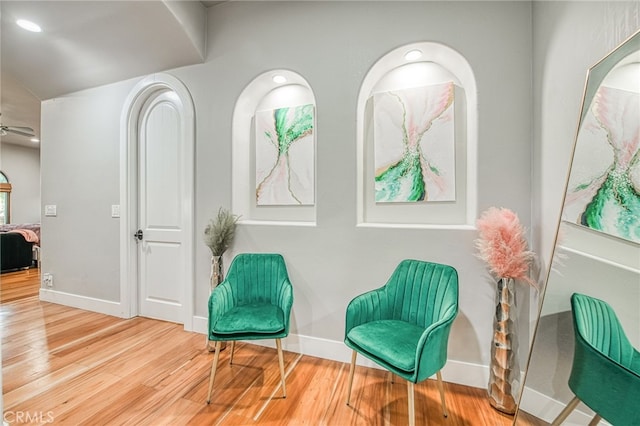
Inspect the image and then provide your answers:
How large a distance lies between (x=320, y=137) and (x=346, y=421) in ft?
6.22

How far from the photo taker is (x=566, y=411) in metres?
1.04

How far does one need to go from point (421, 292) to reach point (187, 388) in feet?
5.37

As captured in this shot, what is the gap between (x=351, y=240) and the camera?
2.03 metres

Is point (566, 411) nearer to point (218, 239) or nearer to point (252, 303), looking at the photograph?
point (252, 303)

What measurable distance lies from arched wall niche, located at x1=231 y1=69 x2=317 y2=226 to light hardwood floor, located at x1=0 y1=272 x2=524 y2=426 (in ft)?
3.79

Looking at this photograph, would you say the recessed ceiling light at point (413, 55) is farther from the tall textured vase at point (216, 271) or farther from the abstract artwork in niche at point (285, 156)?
the tall textured vase at point (216, 271)

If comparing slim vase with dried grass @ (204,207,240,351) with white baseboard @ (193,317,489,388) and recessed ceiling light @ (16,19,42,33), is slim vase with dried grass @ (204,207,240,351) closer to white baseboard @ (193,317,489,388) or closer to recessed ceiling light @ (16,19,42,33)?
white baseboard @ (193,317,489,388)

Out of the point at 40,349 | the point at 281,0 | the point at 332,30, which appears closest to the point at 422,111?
the point at 332,30

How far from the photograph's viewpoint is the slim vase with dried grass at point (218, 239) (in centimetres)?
224

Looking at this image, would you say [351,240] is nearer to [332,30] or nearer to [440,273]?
[440,273]

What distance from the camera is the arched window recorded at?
682 cm

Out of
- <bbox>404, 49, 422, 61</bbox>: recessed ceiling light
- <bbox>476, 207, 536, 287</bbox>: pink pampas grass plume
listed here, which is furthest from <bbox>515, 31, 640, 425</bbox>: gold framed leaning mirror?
<bbox>404, 49, 422, 61</bbox>: recessed ceiling light

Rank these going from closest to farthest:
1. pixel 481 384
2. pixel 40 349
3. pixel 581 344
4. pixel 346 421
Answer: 1. pixel 581 344
2. pixel 346 421
3. pixel 481 384
4. pixel 40 349

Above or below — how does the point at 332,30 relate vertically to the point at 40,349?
above
